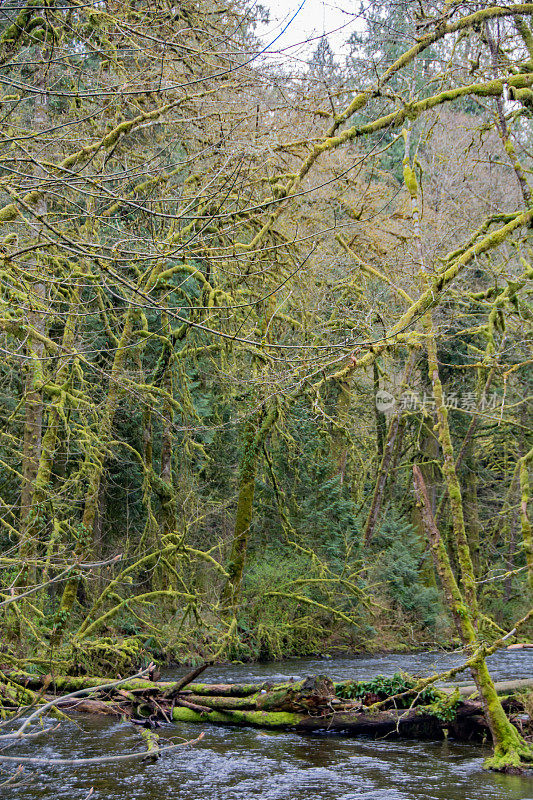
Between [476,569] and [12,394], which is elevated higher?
[12,394]

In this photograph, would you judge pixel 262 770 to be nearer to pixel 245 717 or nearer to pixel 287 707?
pixel 287 707

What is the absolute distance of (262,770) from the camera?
718 centimetres

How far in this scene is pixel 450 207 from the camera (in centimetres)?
1795

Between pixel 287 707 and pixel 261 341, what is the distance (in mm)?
6050

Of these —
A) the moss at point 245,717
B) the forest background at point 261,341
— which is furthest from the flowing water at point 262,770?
the forest background at point 261,341

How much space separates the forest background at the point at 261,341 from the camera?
20.8ft

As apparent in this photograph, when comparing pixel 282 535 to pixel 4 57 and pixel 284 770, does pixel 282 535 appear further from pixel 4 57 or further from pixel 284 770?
pixel 4 57

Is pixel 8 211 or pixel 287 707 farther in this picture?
pixel 287 707

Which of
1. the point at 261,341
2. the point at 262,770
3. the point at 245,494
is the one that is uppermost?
the point at 261,341

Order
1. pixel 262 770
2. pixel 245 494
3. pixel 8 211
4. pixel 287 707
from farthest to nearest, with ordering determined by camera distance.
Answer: pixel 245 494
pixel 287 707
pixel 262 770
pixel 8 211

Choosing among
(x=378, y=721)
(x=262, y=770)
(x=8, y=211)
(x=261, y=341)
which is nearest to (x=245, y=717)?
(x=378, y=721)

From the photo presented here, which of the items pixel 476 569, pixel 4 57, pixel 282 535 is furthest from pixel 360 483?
pixel 4 57

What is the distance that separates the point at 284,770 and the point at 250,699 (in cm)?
225

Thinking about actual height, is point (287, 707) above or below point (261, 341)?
below
